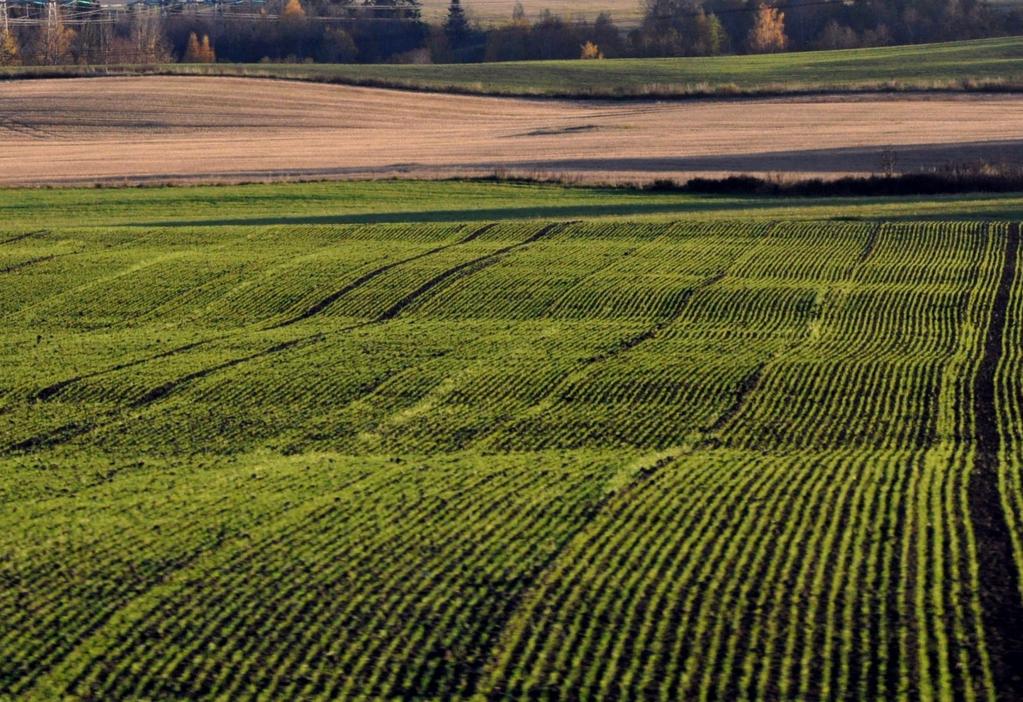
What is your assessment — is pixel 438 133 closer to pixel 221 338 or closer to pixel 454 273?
pixel 454 273

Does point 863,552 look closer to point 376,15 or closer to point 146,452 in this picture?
point 146,452

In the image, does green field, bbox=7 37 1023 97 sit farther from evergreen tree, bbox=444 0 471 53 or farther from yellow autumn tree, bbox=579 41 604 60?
evergreen tree, bbox=444 0 471 53

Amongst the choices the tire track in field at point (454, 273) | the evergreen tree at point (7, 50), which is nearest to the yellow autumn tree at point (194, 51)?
the evergreen tree at point (7, 50)

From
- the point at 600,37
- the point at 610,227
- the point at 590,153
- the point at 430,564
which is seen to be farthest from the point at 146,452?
the point at 600,37

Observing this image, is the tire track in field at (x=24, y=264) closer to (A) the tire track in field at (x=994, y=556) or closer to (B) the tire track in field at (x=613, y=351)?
(B) the tire track in field at (x=613, y=351)

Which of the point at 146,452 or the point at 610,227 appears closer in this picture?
the point at 146,452

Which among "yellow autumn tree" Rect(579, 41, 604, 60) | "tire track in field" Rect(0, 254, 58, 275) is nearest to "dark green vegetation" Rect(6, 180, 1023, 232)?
"tire track in field" Rect(0, 254, 58, 275)

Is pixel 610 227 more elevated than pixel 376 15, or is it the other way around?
pixel 376 15

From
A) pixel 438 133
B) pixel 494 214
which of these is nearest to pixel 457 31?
pixel 438 133
